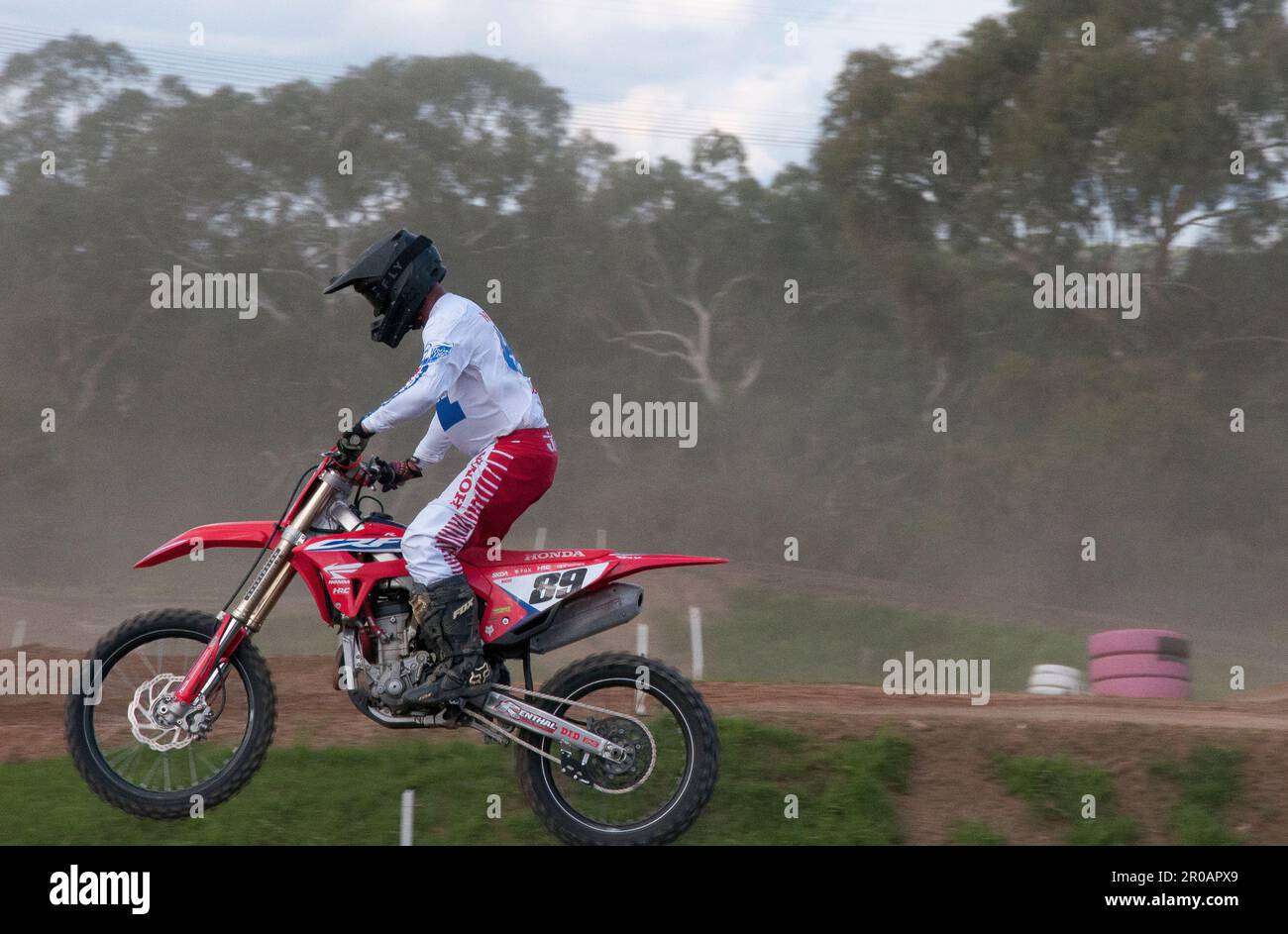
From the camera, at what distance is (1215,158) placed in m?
26.7

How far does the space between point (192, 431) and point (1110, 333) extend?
21.0 m

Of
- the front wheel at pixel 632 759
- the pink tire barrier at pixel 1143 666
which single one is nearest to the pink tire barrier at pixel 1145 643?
the pink tire barrier at pixel 1143 666

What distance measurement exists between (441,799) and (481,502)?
6.09 ft

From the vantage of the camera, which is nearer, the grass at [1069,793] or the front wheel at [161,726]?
Answer: the front wheel at [161,726]

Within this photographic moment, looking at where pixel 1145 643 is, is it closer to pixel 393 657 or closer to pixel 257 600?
pixel 393 657

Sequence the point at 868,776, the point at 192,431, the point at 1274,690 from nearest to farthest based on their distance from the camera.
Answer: the point at 868,776 → the point at 1274,690 → the point at 192,431

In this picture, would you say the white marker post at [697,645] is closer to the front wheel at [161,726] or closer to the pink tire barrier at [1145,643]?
the pink tire barrier at [1145,643]

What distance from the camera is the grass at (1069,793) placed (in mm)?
7230

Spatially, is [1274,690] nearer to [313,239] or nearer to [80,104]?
[313,239]

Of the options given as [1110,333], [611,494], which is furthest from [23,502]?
[1110,333]

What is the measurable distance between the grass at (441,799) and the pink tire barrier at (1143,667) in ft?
14.8

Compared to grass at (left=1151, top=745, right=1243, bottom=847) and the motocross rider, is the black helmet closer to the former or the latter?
the motocross rider

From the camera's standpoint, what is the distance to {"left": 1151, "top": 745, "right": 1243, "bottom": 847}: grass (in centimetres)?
719

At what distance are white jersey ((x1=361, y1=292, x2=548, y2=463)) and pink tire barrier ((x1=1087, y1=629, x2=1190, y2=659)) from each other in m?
7.05
